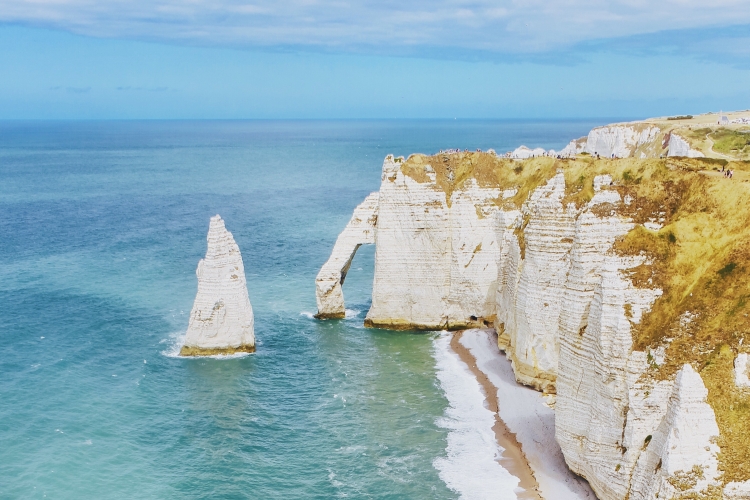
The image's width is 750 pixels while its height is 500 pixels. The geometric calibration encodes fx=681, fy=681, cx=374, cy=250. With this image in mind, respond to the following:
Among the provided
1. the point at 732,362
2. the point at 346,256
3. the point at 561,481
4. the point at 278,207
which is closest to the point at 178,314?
the point at 346,256

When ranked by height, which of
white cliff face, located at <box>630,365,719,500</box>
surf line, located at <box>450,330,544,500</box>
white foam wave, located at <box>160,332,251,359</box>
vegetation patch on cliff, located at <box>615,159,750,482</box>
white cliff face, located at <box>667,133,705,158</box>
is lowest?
surf line, located at <box>450,330,544,500</box>

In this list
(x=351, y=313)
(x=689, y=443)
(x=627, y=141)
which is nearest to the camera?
(x=689, y=443)

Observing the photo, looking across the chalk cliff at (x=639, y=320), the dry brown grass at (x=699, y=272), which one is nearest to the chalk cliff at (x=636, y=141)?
the chalk cliff at (x=639, y=320)

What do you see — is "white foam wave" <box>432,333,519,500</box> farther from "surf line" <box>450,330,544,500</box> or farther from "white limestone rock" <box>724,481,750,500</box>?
"white limestone rock" <box>724,481,750,500</box>

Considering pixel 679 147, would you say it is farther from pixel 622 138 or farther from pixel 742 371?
pixel 742 371

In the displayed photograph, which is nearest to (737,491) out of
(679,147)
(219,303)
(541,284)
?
(541,284)

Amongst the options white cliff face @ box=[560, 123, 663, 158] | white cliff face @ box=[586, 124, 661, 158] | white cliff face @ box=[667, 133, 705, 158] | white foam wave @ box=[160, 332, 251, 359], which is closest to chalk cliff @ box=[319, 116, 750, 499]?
white foam wave @ box=[160, 332, 251, 359]

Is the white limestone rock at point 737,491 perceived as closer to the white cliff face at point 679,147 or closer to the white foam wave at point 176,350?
the white foam wave at point 176,350
